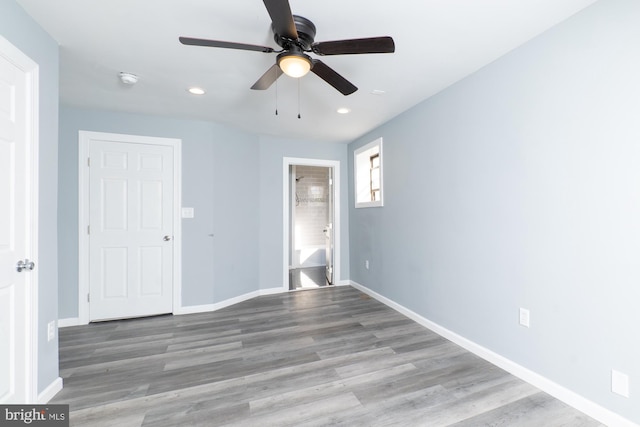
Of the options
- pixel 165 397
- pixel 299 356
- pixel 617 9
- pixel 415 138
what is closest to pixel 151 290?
pixel 165 397

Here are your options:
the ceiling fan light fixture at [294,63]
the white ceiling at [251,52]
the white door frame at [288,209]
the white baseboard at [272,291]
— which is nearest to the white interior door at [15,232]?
the white ceiling at [251,52]

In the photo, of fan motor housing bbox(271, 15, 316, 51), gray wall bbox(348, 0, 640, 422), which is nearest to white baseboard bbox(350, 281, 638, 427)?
gray wall bbox(348, 0, 640, 422)

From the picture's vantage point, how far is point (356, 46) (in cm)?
149

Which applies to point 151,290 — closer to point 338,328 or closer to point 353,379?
point 338,328

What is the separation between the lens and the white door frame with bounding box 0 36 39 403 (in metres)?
1.67

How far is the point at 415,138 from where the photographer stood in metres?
3.11

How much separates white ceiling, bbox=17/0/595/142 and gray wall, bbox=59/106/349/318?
11.2 inches

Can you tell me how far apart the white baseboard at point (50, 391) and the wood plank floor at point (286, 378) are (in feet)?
0.23

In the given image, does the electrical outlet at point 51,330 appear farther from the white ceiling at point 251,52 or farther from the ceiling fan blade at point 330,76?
the ceiling fan blade at point 330,76

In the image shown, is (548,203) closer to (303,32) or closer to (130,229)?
(303,32)

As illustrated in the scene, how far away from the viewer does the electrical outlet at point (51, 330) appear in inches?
73.2

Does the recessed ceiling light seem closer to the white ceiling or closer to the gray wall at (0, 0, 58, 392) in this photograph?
the white ceiling

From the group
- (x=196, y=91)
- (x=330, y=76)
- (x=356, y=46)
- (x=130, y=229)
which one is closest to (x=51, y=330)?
(x=130, y=229)

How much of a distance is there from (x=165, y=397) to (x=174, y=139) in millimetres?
2831
